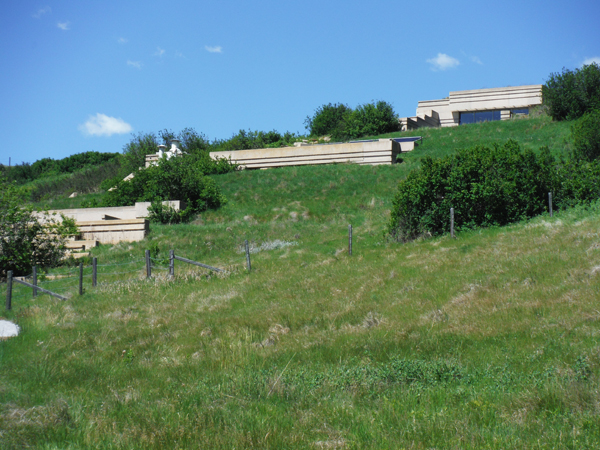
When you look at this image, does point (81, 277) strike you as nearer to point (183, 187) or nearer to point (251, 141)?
point (183, 187)

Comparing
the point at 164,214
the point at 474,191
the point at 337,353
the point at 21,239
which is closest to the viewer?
the point at 337,353

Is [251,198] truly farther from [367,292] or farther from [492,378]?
→ [492,378]

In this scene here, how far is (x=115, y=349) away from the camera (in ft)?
38.0

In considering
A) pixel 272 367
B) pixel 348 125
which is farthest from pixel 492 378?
pixel 348 125

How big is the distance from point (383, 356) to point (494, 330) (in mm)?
2183

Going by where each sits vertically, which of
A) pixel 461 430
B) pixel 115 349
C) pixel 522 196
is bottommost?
pixel 115 349

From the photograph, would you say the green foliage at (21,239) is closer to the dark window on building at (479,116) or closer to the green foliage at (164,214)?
the green foliage at (164,214)

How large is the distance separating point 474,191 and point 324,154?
25490mm

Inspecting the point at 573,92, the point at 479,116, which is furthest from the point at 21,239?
the point at 479,116

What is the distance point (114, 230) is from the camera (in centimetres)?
3372

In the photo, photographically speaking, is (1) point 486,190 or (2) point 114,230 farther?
(2) point 114,230

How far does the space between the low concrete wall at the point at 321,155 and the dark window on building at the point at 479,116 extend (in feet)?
88.6

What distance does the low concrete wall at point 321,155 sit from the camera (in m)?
43.7

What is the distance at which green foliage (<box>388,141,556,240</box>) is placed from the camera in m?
22.8
